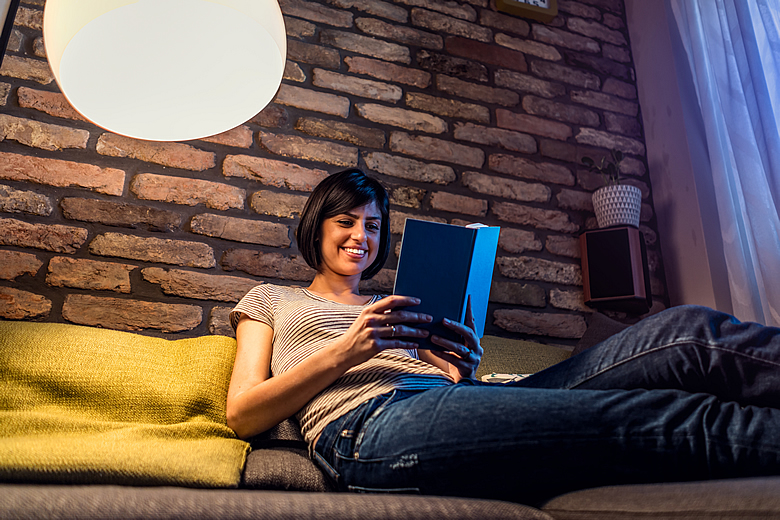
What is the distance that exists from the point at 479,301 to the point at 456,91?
4.08ft

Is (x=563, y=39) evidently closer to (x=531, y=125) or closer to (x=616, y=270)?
(x=531, y=125)

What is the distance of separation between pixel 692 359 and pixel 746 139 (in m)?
1.31

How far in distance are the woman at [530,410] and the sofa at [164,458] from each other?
0.05 metres

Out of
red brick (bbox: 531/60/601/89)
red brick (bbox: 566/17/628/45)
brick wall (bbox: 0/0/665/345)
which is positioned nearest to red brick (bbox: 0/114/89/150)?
brick wall (bbox: 0/0/665/345)

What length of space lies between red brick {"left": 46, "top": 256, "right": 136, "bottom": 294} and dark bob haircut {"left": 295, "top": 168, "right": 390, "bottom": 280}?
1.84ft

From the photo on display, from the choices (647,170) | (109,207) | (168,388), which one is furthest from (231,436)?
(647,170)

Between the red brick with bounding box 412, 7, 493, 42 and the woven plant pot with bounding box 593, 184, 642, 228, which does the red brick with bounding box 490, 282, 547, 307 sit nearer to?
the woven plant pot with bounding box 593, 184, 642, 228

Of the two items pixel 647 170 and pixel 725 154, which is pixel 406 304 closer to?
pixel 725 154

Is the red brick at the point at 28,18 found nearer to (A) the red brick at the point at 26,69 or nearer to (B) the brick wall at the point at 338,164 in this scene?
(B) the brick wall at the point at 338,164

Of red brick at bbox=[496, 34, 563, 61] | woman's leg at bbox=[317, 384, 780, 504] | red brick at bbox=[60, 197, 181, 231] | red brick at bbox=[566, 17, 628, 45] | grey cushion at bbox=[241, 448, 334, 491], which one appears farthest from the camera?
red brick at bbox=[566, 17, 628, 45]

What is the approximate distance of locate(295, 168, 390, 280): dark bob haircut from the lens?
1393mm

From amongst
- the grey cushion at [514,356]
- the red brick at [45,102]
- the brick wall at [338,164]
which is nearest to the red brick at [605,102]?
the brick wall at [338,164]

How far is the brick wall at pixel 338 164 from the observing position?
1.45 metres

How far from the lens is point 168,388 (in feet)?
3.25
